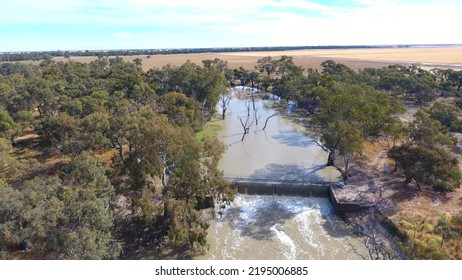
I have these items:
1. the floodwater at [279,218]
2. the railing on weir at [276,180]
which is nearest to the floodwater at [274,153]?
the floodwater at [279,218]

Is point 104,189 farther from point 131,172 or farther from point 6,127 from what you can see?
point 6,127

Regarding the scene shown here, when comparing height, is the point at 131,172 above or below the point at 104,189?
below

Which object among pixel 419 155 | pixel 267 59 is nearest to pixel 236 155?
pixel 419 155

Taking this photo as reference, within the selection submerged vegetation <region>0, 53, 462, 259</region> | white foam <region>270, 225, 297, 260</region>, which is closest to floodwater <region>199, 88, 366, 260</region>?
white foam <region>270, 225, 297, 260</region>

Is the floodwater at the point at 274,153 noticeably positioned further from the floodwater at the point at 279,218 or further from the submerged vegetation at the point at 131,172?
the submerged vegetation at the point at 131,172

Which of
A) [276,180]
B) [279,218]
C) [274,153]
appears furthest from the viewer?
[274,153]

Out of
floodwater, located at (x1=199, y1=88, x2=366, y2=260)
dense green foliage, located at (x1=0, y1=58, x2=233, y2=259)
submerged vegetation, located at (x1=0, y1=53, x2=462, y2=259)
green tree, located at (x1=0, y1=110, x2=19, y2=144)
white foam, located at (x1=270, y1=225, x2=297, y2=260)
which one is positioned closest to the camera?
dense green foliage, located at (x1=0, y1=58, x2=233, y2=259)

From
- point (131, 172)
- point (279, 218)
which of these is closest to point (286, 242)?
point (279, 218)

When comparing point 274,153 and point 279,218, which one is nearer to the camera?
point 279,218

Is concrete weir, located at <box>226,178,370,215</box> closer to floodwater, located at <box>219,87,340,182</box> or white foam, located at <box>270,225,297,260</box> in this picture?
floodwater, located at <box>219,87,340,182</box>

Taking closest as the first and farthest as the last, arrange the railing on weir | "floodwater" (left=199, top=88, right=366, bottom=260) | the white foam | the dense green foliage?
the dense green foliage → the white foam → "floodwater" (left=199, top=88, right=366, bottom=260) → the railing on weir
